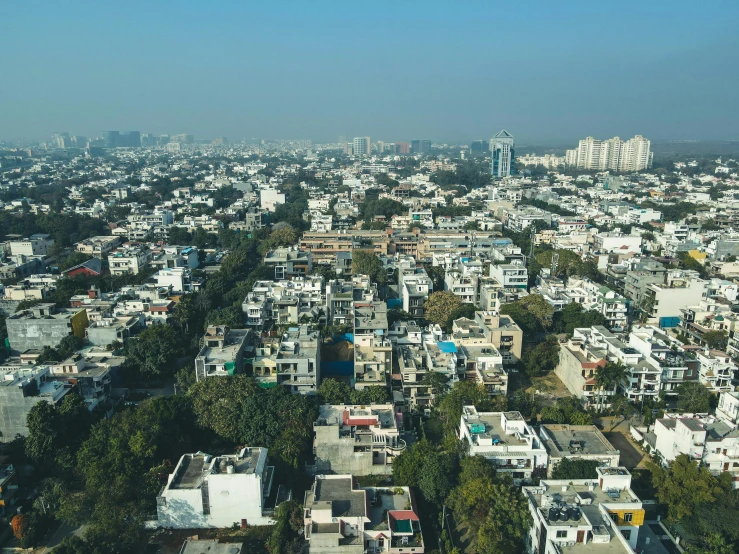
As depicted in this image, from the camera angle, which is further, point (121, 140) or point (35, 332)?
point (121, 140)

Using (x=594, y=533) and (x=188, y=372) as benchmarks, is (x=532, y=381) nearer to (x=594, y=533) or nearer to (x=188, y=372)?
(x=594, y=533)

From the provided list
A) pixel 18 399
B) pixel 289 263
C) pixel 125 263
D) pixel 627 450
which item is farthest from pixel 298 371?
pixel 125 263

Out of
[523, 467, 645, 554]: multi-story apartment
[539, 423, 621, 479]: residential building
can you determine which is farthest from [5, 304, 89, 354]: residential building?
[523, 467, 645, 554]: multi-story apartment

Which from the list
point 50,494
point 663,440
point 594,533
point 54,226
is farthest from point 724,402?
point 54,226

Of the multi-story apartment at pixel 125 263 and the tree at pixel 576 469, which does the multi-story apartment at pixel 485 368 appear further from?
the multi-story apartment at pixel 125 263

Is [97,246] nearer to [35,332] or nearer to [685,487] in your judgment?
[35,332]

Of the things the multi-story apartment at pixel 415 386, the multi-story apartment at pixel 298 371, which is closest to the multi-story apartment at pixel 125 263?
the multi-story apartment at pixel 298 371
